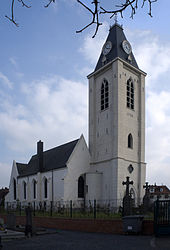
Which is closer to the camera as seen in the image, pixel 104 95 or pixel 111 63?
pixel 111 63

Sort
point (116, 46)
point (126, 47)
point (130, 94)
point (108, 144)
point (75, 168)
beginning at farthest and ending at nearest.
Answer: point (126, 47)
point (116, 46)
point (130, 94)
point (75, 168)
point (108, 144)

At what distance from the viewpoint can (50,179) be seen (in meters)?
33.1

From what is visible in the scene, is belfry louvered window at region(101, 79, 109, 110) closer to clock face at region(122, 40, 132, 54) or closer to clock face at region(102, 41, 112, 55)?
clock face at region(102, 41, 112, 55)

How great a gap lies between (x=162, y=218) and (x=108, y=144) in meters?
18.4

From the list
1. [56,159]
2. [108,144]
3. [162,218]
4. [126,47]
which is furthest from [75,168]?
[162,218]

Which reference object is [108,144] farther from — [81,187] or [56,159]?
[56,159]

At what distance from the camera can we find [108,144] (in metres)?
30.5

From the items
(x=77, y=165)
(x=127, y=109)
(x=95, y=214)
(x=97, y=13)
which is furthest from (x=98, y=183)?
(x=97, y=13)

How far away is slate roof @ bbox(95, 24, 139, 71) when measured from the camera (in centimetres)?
3325

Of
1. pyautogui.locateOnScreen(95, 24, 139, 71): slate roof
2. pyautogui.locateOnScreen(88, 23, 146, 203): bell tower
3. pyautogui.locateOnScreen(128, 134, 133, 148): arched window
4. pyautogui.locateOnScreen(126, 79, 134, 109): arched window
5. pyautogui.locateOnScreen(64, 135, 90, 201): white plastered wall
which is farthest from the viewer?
pyautogui.locateOnScreen(95, 24, 139, 71): slate roof

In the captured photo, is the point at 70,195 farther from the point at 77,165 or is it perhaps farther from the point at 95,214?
the point at 95,214

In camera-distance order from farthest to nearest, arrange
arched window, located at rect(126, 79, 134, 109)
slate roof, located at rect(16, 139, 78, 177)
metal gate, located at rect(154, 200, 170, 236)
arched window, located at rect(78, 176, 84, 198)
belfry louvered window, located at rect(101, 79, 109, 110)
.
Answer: slate roof, located at rect(16, 139, 78, 177) < belfry louvered window, located at rect(101, 79, 109, 110) < arched window, located at rect(126, 79, 134, 109) < arched window, located at rect(78, 176, 84, 198) < metal gate, located at rect(154, 200, 170, 236)

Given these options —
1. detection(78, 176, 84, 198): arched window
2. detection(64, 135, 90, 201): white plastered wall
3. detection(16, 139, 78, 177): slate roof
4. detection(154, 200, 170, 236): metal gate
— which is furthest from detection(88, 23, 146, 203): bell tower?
detection(154, 200, 170, 236): metal gate

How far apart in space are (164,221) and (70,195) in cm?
1868
